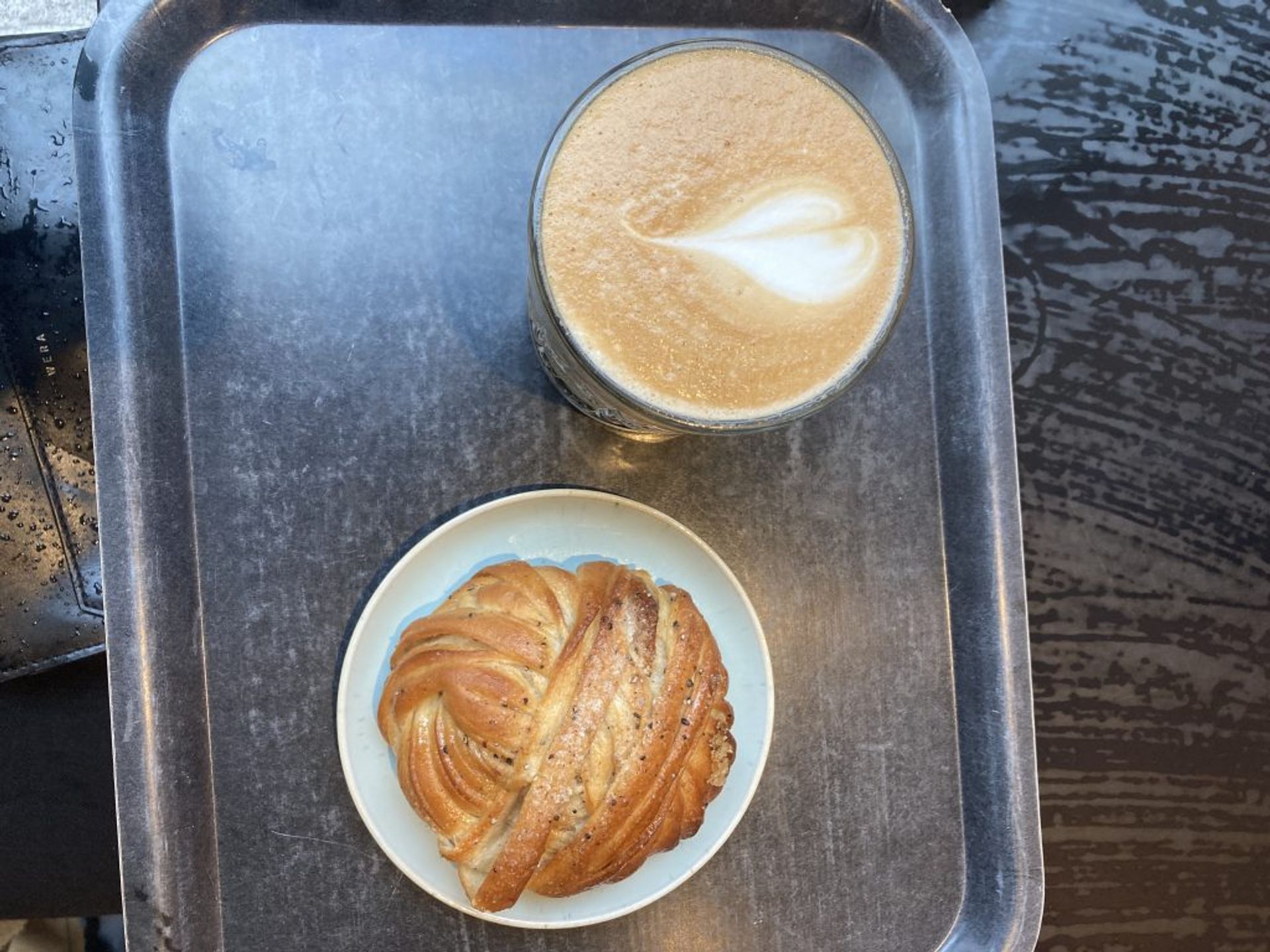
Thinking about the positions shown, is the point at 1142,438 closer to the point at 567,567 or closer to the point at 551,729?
the point at 567,567

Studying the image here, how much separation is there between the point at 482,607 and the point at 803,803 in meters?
0.63

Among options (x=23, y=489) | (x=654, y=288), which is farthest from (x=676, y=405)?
(x=23, y=489)

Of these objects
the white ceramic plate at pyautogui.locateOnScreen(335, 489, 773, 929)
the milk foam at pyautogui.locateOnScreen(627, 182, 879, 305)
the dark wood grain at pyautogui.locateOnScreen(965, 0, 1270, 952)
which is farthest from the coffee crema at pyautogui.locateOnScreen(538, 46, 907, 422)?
the dark wood grain at pyautogui.locateOnScreen(965, 0, 1270, 952)

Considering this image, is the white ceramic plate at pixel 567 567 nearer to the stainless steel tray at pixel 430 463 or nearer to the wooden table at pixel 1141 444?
the stainless steel tray at pixel 430 463

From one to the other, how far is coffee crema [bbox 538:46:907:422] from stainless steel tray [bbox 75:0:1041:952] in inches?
14.2

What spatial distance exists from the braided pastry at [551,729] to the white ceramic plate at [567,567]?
7 cm

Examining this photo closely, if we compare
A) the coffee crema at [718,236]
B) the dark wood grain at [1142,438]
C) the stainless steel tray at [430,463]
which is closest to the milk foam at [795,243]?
the coffee crema at [718,236]

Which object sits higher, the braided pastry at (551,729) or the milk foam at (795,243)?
the milk foam at (795,243)

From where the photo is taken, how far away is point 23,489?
1.75m

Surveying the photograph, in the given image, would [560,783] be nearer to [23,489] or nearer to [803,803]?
[803,803]

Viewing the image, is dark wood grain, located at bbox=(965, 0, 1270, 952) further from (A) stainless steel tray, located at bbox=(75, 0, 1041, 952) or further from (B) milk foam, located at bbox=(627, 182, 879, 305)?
(B) milk foam, located at bbox=(627, 182, 879, 305)

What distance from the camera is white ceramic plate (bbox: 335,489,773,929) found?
1454 mm

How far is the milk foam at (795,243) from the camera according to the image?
4.14 feet

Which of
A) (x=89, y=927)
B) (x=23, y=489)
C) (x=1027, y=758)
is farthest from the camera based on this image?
(x=89, y=927)
